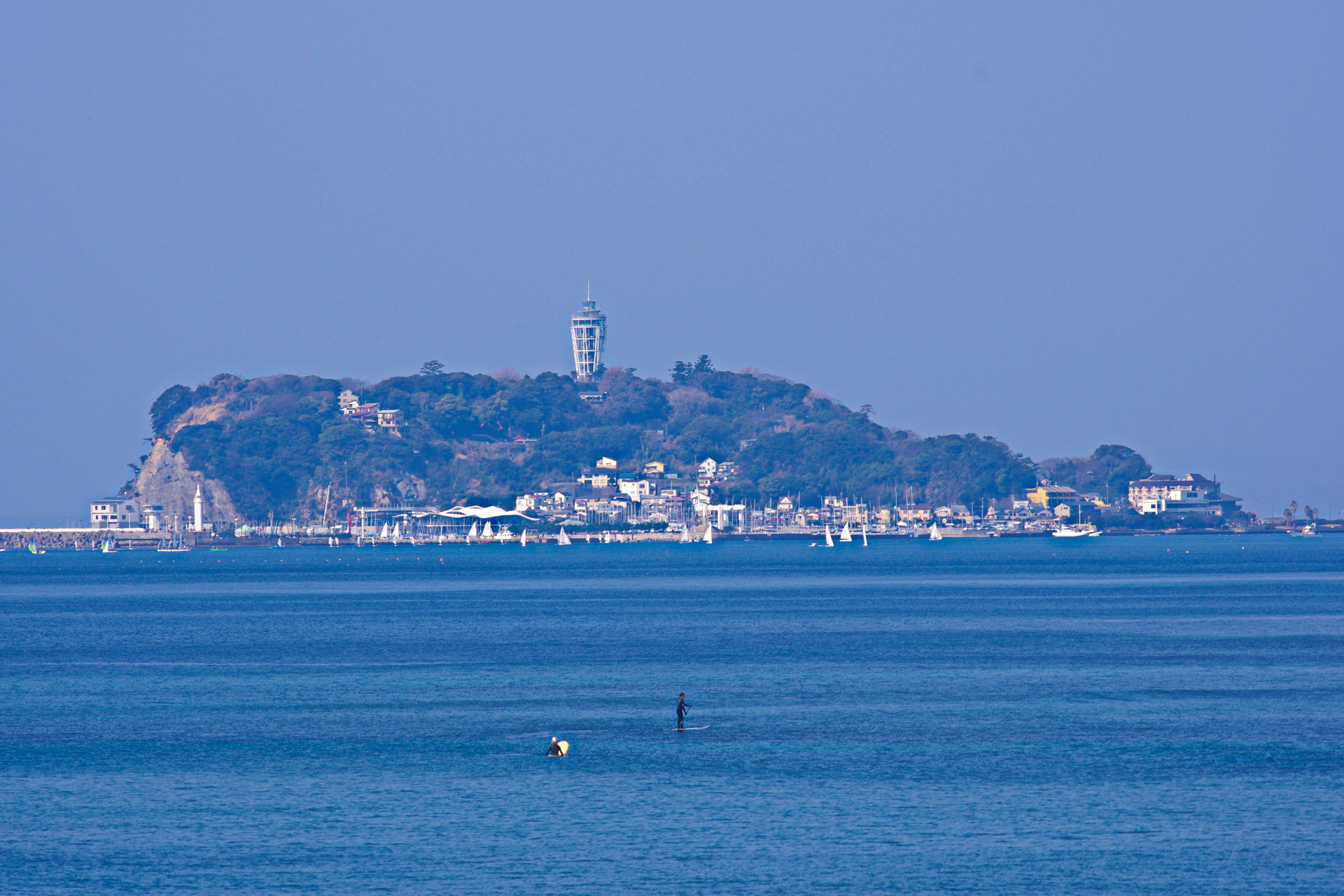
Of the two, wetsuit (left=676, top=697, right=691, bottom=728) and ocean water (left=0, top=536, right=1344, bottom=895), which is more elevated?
wetsuit (left=676, top=697, right=691, bottom=728)

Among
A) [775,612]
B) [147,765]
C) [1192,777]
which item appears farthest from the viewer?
[775,612]

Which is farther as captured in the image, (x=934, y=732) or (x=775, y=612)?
(x=775, y=612)

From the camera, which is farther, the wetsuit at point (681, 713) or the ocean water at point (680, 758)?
the wetsuit at point (681, 713)

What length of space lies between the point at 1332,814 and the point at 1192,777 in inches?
174

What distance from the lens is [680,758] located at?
40.0 meters

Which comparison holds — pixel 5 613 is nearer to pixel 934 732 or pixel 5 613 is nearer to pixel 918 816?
pixel 934 732

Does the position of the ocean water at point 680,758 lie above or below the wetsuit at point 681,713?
below

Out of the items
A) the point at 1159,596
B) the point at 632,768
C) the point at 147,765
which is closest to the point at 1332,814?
the point at 632,768

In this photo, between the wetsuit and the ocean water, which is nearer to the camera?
the ocean water

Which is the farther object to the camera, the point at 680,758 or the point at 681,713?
the point at 681,713

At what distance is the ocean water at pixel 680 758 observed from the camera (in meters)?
29.5

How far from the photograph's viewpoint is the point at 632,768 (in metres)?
38.8

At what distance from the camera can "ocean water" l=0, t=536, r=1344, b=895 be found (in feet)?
96.7

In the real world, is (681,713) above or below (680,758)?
above
